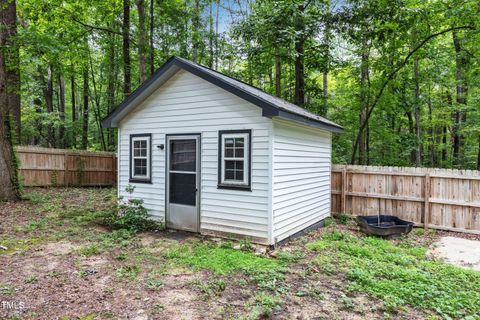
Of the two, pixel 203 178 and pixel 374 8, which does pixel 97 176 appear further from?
pixel 374 8

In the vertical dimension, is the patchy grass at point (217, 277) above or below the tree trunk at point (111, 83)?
below

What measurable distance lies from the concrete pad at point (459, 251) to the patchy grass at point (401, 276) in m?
0.33

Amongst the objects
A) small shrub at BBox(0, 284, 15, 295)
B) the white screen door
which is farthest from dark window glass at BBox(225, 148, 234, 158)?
small shrub at BBox(0, 284, 15, 295)

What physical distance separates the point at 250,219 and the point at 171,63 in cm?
381

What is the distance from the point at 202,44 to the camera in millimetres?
13695

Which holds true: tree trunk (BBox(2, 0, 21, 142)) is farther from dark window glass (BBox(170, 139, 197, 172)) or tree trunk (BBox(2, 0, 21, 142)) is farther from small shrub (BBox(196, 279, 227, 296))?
small shrub (BBox(196, 279, 227, 296))

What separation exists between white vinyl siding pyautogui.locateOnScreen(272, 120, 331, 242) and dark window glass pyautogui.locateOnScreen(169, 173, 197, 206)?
1960mm

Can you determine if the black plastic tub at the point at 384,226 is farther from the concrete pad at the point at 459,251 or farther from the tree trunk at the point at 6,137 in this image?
the tree trunk at the point at 6,137

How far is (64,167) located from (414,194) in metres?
13.5

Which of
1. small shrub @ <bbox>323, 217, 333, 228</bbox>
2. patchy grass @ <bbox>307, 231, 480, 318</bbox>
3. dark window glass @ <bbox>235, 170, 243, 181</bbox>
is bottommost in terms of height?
small shrub @ <bbox>323, 217, 333, 228</bbox>

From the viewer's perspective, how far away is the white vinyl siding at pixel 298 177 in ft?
18.3

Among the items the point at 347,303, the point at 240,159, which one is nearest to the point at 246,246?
the point at 240,159

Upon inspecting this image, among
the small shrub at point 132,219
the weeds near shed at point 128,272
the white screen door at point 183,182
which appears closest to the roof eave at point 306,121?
the white screen door at point 183,182

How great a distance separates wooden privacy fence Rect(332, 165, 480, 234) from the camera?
22.9 feet
